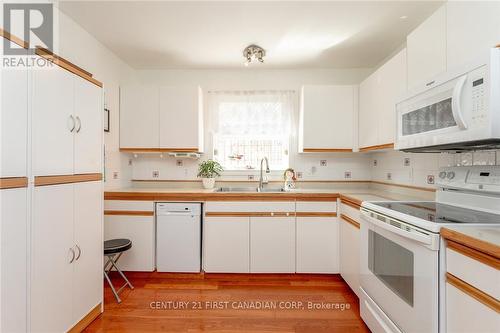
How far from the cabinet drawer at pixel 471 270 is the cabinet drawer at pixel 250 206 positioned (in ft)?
5.25

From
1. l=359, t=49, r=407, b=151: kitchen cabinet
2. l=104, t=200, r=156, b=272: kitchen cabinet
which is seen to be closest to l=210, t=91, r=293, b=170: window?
l=359, t=49, r=407, b=151: kitchen cabinet

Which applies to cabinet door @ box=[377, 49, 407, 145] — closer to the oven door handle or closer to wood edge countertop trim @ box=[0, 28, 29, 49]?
the oven door handle

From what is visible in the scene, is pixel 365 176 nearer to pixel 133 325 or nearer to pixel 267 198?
pixel 267 198

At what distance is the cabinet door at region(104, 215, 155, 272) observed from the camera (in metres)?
2.65

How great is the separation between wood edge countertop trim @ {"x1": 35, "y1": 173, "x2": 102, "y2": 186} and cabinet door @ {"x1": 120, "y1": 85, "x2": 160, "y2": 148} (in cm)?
111

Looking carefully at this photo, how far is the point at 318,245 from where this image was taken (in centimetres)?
266

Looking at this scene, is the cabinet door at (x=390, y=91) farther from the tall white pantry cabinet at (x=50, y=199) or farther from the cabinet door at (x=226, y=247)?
the tall white pantry cabinet at (x=50, y=199)

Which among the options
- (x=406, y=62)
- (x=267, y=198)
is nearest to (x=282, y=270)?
(x=267, y=198)

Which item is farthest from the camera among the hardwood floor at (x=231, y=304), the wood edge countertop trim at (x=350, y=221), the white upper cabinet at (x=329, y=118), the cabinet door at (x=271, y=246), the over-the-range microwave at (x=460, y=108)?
the white upper cabinet at (x=329, y=118)

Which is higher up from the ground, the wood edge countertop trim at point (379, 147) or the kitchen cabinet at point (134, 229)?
the wood edge countertop trim at point (379, 147)

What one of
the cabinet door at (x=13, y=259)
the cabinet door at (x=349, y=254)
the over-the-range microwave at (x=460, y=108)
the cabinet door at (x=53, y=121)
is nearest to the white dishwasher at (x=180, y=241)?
A: the cabinet door at (x=53, y=121)

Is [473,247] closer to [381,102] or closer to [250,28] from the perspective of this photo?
[381,102]

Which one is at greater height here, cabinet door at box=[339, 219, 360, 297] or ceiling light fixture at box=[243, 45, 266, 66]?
ceiling light fixture at box=[243, 45, 266, 66]

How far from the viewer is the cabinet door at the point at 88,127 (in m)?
1.76
